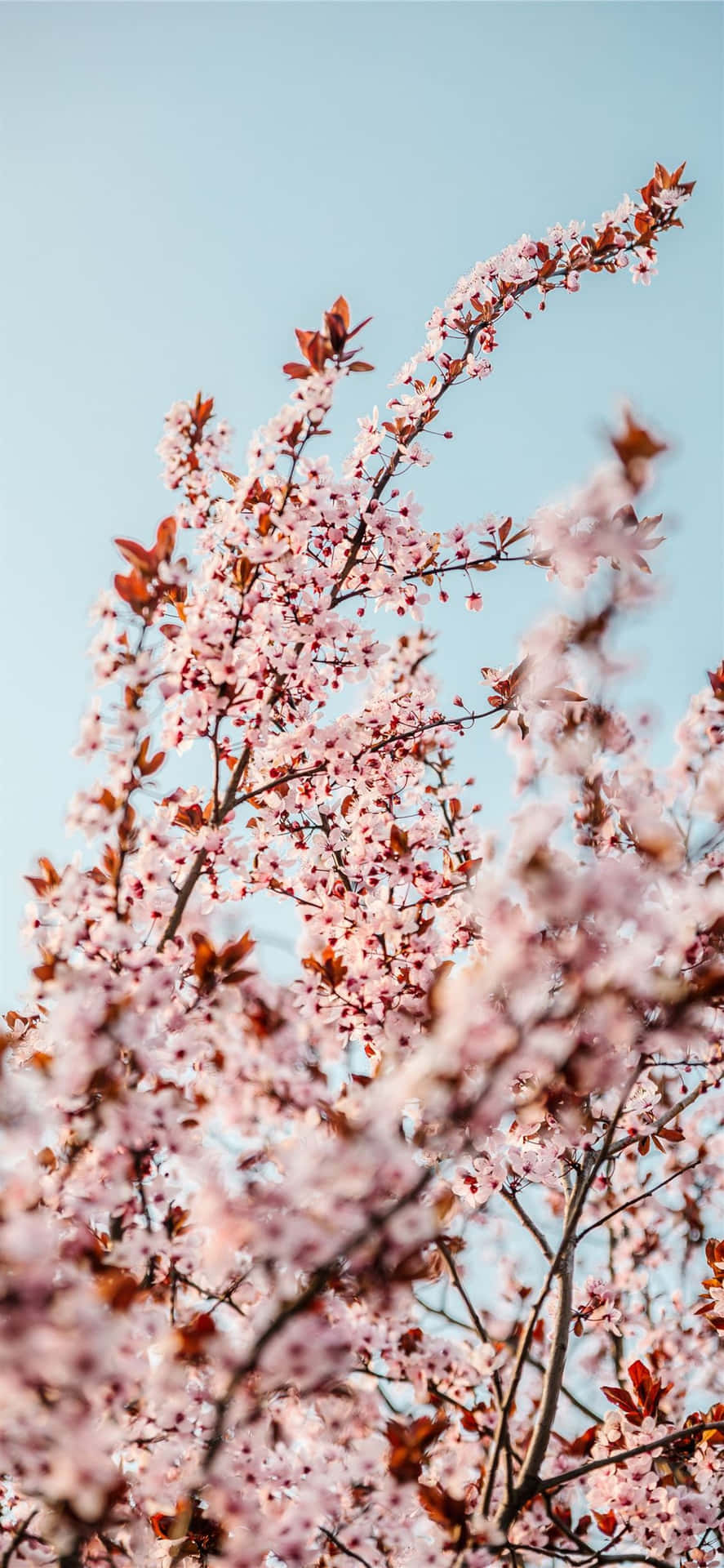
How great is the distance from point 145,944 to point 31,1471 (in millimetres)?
1293

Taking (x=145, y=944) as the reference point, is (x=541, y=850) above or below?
above

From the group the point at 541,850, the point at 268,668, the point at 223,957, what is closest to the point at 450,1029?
the point at 541,850

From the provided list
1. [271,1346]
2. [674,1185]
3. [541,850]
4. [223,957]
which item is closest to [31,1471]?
[271,1346]

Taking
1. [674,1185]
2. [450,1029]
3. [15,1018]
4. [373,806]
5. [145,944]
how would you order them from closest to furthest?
[450,1029] → [145,944] → [15,1018] → [373,806] → [674,1185]

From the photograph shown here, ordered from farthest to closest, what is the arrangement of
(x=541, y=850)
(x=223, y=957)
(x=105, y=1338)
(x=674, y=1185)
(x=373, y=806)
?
(x=674, y=1185), (x=373, y=806), (x=223, y=957), (x=541, y=850), (x=105, y=1338)

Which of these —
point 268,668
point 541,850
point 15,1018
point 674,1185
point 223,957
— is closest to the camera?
point 541,850

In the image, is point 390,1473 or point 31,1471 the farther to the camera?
point 390,1473

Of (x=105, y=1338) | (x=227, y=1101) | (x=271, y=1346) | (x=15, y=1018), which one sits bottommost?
(x=105, y=1338)

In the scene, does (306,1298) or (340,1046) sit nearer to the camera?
(306,1298)

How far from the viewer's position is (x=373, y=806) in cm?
414

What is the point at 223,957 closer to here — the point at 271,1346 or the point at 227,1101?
the point at 227,1101

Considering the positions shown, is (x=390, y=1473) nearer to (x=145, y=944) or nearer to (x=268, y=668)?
(x=145, y=944)

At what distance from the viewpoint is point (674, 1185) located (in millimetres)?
5801

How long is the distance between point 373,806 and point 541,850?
2183 millimetres
